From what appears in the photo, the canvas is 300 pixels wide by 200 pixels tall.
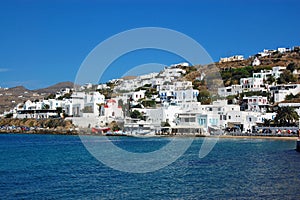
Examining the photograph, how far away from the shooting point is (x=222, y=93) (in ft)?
252

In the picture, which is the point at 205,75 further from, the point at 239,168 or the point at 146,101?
the point at 239,168

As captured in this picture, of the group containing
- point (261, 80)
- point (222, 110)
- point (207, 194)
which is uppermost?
point (261, 80)

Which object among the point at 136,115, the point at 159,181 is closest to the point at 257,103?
the point at 136,115

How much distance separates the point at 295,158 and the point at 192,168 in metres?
7.84

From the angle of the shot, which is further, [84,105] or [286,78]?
[84,105]

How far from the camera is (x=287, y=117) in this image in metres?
54.8

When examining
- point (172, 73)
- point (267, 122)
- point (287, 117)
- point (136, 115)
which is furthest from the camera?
point (172, 73)

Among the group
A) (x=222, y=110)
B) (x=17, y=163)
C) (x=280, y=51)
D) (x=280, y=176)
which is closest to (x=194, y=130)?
(x=222, y=110)

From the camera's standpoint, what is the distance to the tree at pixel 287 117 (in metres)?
54.7

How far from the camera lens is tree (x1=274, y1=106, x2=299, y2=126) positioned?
54719 mm

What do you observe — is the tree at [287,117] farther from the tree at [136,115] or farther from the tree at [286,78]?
the tree at [286,78]

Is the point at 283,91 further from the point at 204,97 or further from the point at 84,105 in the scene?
the point at 84,105

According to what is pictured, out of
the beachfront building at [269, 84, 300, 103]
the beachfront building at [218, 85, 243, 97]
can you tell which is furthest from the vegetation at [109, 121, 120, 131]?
the beachfront building at [269, 84, 300, 103]

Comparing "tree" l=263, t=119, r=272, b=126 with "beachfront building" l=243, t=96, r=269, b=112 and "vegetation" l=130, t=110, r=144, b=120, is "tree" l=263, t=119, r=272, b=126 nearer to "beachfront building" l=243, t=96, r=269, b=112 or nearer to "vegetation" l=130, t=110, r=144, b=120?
"beachfront building" l=243, t=96, r=269, b=112
